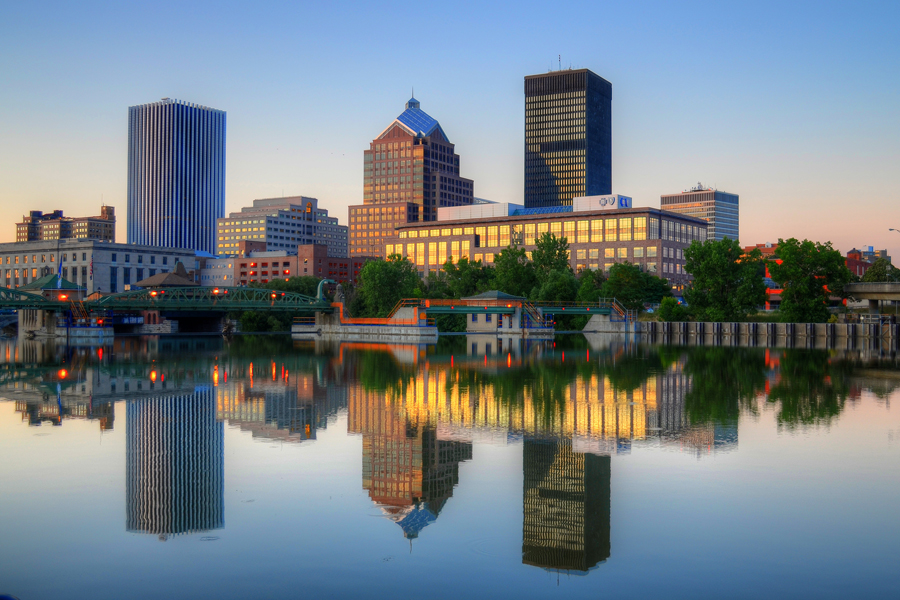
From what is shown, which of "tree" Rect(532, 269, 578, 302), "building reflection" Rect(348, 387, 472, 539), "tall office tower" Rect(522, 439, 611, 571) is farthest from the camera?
"tree" Rect(532, 269, 578, 302)

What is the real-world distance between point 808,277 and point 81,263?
6050 inches

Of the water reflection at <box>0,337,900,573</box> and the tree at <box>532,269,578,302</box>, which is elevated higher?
the tree at <box>532,269,578,302</box>

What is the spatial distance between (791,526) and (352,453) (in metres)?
11.0

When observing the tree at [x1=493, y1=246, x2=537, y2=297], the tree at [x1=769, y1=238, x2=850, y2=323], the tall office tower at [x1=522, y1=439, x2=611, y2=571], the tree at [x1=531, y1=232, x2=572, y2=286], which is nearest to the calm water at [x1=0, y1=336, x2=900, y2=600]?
the tall office tower at [x1=522, y1=439, x2=611, y2=571]

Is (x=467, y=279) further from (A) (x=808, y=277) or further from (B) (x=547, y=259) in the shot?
(A) (x=808, y=277)

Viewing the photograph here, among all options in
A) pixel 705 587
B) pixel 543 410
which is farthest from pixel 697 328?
pixel 705 587

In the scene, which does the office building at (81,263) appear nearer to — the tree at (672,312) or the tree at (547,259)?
the tree at (547,259)

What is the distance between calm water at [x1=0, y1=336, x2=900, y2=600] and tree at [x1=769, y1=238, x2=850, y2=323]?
80.1 metres

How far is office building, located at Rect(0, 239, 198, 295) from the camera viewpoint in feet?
593

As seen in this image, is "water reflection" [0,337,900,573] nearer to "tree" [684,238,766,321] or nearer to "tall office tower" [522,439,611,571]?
"tall office tower" [522,439,611,571]

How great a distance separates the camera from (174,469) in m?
18.9

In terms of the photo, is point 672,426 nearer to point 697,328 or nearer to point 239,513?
point 239,513

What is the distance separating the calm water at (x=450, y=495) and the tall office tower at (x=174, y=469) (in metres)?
0.09

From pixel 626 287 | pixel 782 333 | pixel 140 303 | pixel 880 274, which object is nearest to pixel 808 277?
pixel 782 333
